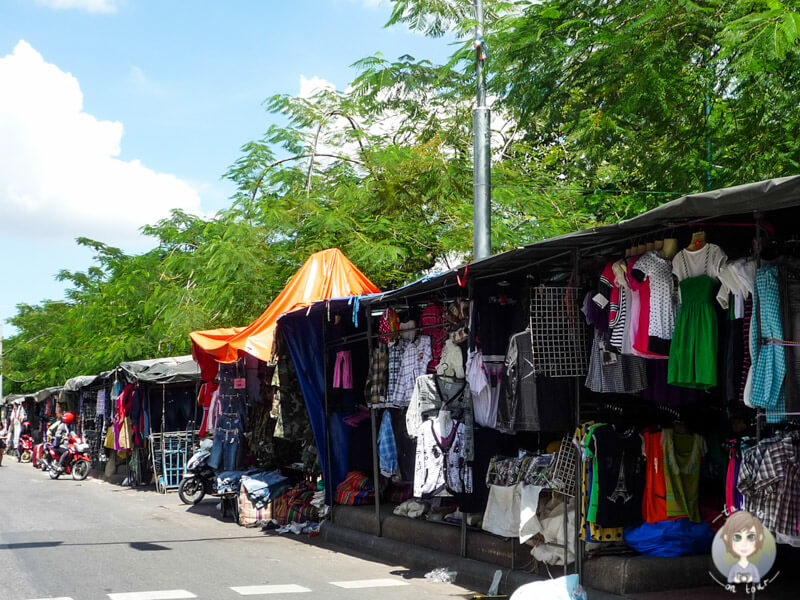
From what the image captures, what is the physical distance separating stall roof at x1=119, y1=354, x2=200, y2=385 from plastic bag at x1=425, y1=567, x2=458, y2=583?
37.5 ft

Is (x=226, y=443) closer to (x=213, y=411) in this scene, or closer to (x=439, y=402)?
(x=213, y=411)

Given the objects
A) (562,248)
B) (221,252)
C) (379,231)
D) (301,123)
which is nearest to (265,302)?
(221,252)

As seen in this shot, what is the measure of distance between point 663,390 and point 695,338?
0.97 m

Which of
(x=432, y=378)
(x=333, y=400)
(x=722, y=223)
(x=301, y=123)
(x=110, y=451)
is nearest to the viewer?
(x=722, y=223)

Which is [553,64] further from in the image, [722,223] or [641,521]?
[641,521]

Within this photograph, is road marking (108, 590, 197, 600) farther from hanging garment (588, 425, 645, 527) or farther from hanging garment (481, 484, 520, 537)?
hanging garment (588, 425, 645, 527)

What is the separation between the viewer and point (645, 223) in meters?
5.75

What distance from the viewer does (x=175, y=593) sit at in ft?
25.8

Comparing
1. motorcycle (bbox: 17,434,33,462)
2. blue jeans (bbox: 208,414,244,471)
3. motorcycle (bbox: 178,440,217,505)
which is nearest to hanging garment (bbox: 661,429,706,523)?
blue jeans (bbox: 208,414,244,471)

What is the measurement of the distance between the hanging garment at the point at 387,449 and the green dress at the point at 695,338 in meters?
4.60

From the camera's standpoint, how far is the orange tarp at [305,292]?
479 inches

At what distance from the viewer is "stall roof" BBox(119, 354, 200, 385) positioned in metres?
18.9

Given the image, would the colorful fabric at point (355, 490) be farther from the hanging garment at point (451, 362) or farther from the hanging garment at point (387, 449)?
the hanging garment at point (451, 362)

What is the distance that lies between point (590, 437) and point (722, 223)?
1.97 metres
